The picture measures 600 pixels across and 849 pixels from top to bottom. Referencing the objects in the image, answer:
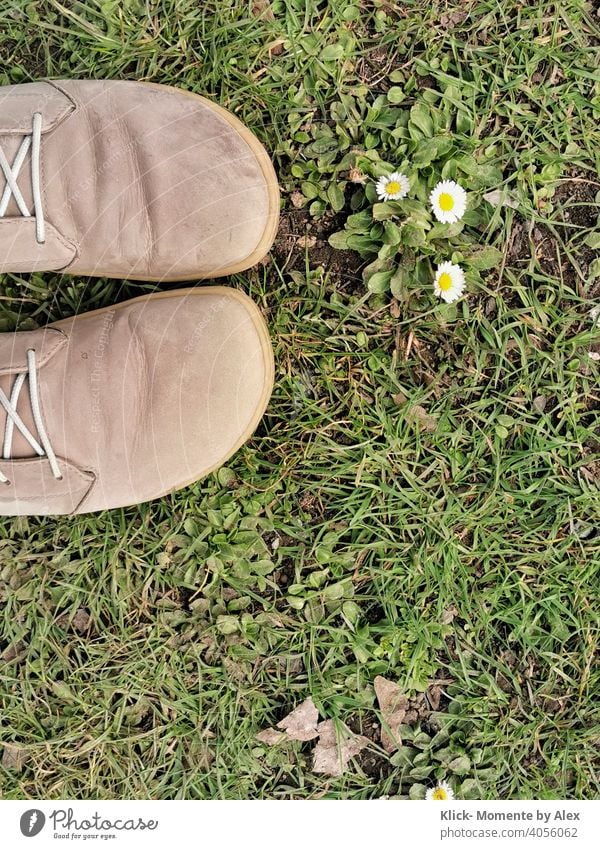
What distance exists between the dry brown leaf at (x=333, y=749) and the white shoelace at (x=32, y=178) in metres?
1.13

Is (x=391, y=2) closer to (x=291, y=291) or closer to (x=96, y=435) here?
(x=291, y=291)

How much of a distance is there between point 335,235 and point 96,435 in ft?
2.03

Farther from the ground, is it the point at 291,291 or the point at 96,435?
the point at 291,291

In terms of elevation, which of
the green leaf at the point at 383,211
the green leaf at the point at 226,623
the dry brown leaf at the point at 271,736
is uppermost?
the green leaf at the point at 383,211

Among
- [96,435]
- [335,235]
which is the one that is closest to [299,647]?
[96,435]

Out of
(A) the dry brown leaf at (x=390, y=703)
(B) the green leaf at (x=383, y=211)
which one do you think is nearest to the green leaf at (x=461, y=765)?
(A) the dry brown leaf at (x=390, y=703)

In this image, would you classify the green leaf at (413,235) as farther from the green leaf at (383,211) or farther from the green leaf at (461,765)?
the green leaf at (461,765)

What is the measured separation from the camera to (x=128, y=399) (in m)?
1.37

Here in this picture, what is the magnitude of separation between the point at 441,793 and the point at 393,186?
49.2 inches

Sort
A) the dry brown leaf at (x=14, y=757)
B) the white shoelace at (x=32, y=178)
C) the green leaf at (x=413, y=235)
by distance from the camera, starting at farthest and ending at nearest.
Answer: the dry brown leaf at (x=14, y=757) < the green leaf at (x=413, y=235) < the white shoelace at (x=32, y=178)

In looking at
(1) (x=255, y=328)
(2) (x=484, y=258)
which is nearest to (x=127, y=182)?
(1) (x=255, y=328)

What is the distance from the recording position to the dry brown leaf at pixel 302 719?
59.3 inches

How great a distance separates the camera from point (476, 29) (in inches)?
58.3

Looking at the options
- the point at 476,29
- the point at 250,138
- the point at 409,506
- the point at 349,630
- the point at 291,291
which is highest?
the point at 476,29
